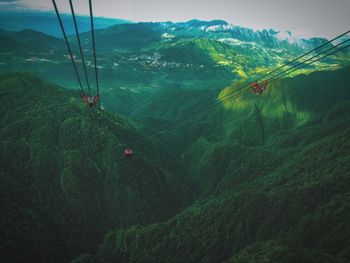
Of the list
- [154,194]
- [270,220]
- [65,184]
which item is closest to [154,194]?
[154,194]

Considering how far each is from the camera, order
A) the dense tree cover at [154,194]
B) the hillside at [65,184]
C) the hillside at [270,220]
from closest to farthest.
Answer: the hillside at [270,220]
the dense tree cover at [154,194]
the hillside at [65,184]

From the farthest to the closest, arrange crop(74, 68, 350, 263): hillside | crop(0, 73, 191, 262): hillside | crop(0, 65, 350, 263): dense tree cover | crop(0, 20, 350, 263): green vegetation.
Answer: crop(0, 73, 191, 262): hillside → crop(0, 65, 350, 263): dense tree cover → crop(0, 20, 350, 263): green vegetation → crop(74, 68, 350, 263): hillside

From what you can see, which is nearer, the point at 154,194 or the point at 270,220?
the point at 270,220

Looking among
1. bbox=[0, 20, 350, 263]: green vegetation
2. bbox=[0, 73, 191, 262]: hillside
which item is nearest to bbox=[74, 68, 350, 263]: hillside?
bbox=[0, 20, 350, 263]: green vegetation

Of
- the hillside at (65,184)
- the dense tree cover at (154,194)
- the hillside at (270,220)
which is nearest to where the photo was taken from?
the hillside at (270,220)

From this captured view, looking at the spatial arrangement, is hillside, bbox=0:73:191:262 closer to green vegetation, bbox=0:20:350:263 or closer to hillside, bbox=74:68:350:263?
green vegetation, bbox=0:20:350:263

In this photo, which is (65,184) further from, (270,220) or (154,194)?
(270,220)

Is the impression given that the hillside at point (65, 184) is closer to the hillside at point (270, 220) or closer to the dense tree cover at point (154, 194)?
the dense tree cover at point (154, 194)

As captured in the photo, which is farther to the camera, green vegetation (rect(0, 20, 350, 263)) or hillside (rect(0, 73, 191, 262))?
hillside (rect(0, 73, 191, 262))

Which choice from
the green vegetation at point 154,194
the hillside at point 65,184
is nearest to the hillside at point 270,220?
the green vegetation at point 154,194
